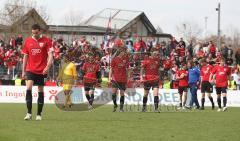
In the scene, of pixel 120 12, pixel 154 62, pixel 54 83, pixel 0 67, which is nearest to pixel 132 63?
pixel 54 83

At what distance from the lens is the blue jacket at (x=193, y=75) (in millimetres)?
28234

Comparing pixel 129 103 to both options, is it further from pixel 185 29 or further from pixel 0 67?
pixel 185 29

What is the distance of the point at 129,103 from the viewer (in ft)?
98.5

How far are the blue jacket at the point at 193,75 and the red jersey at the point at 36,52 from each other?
14.2 meters

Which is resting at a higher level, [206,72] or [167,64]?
[167,64]

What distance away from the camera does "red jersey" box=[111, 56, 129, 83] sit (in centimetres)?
2206

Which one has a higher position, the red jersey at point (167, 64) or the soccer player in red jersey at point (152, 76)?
the red jersey at point (167, 64)

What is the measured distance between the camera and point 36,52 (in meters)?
15.0

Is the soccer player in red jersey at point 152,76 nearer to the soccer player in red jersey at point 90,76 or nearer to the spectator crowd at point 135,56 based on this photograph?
the soccer player in red jersey at point 90,76

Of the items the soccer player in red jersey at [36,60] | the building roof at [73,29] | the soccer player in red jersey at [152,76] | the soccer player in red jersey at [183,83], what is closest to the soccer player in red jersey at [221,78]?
the soccer player in red jersey at [183,83]

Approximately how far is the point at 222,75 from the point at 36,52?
1234 centimetres

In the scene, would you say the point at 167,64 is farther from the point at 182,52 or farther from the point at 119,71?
the point at 119,71

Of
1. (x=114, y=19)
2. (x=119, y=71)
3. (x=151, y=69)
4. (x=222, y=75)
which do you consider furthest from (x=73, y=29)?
(x=119, y=71)

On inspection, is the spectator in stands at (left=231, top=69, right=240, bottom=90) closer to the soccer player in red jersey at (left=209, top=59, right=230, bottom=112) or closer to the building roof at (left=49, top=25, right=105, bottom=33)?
the soccer player in red jersey at (left=209, top=59, right=230, bottom=112)
